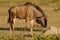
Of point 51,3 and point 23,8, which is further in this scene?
point 51,3

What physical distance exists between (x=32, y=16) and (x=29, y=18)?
10.2 inches

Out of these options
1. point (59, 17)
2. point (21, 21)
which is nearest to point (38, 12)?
point (21, 21)

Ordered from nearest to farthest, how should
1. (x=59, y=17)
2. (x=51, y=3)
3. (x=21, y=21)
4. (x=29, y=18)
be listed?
(x=29, y=18)
(x=21, y=21)
(x=59, y=17)
(x=51, y=3)

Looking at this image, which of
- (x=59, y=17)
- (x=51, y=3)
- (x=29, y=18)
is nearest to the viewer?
(x=29, y=18)

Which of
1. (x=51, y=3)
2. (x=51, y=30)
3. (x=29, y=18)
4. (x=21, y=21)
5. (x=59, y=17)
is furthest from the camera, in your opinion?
(x=51, y=3)

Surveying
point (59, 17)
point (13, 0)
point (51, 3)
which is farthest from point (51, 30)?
point (13, 0)

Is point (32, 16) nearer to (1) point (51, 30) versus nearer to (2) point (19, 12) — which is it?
(2) point (19, 12)

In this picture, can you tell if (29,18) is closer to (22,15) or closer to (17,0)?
(22,15)

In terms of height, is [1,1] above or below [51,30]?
above

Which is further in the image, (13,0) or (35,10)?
(13,0)

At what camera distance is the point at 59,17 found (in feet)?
91.6

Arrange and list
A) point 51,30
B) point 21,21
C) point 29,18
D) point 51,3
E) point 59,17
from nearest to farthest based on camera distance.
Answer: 1. point 51,30
2. point 29,18
3. point 21,21
4. point 59,17
5. point 51,3

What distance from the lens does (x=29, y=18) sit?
19.0 metres

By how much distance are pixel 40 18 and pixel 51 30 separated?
2.17m
